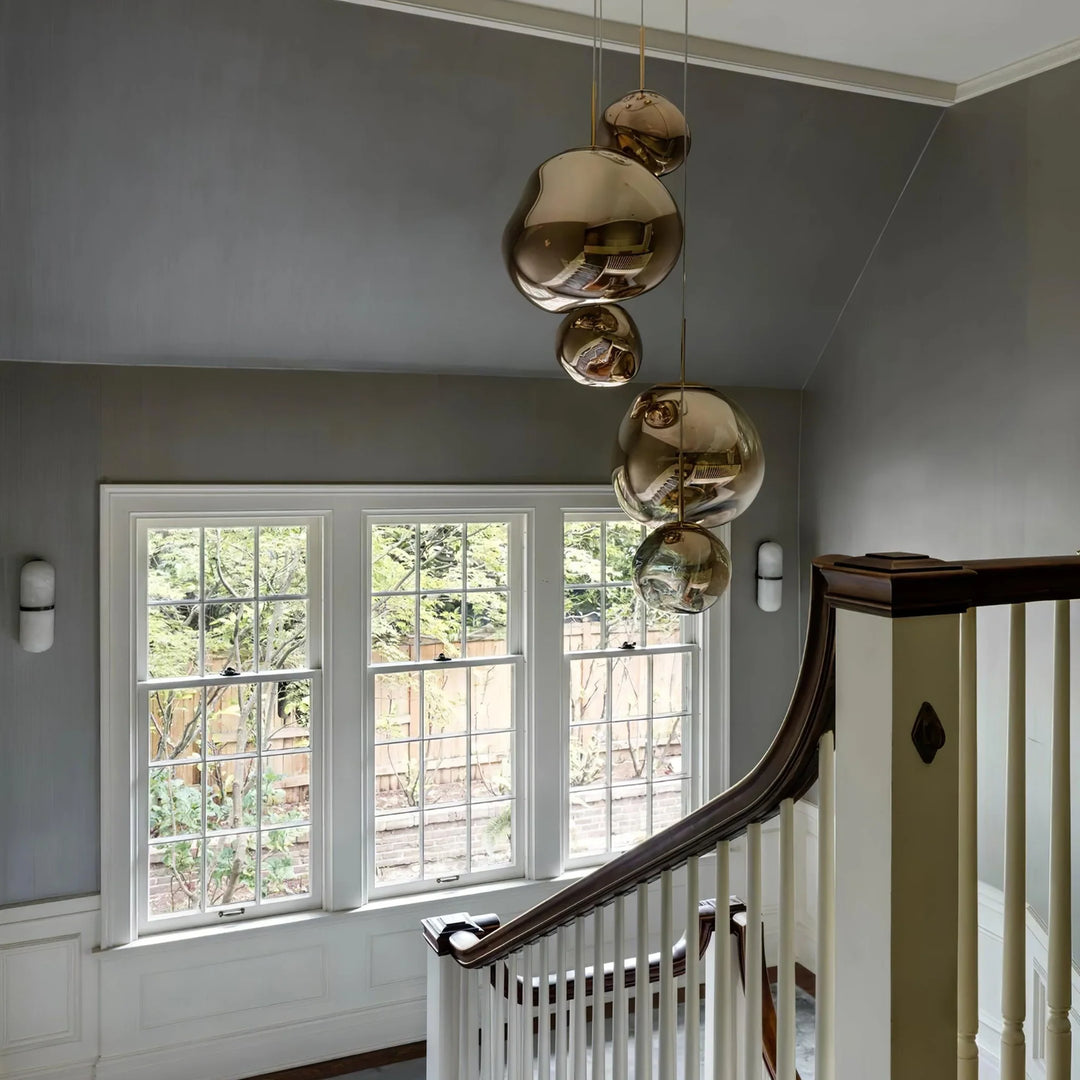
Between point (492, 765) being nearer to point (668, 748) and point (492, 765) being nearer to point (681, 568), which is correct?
point (668, 748)

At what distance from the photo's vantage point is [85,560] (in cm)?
383

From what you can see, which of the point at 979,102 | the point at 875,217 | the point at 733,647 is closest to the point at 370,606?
the point at 733,647

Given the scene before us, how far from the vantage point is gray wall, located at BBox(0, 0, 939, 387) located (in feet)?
9.41

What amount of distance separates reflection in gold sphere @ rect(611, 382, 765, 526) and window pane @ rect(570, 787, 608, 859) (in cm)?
350

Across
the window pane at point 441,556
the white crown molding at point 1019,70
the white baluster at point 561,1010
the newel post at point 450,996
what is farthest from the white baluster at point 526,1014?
the white crown molding at point 1019,70

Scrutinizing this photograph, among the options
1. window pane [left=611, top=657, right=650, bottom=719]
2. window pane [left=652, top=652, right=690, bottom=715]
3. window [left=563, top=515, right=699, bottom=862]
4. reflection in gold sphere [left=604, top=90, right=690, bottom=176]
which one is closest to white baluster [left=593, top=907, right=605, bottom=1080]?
reflection in gold sphere [left=604, top=90, right=690, bottom=176]

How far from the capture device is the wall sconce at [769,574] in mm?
4910

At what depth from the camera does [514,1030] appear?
7.08ft

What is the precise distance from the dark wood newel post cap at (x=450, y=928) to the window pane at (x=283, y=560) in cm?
198

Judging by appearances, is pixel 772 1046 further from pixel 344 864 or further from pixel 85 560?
pixel 85 560

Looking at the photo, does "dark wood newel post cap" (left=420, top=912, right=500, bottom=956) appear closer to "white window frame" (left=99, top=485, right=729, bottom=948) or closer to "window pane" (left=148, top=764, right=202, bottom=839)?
"white window frame" (left=99, top=485, right=729, bottom=948)

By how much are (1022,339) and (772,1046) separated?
107 inches

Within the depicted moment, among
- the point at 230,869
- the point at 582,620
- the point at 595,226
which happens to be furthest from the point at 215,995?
the point at 595,226

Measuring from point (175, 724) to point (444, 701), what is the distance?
3.79 ft
